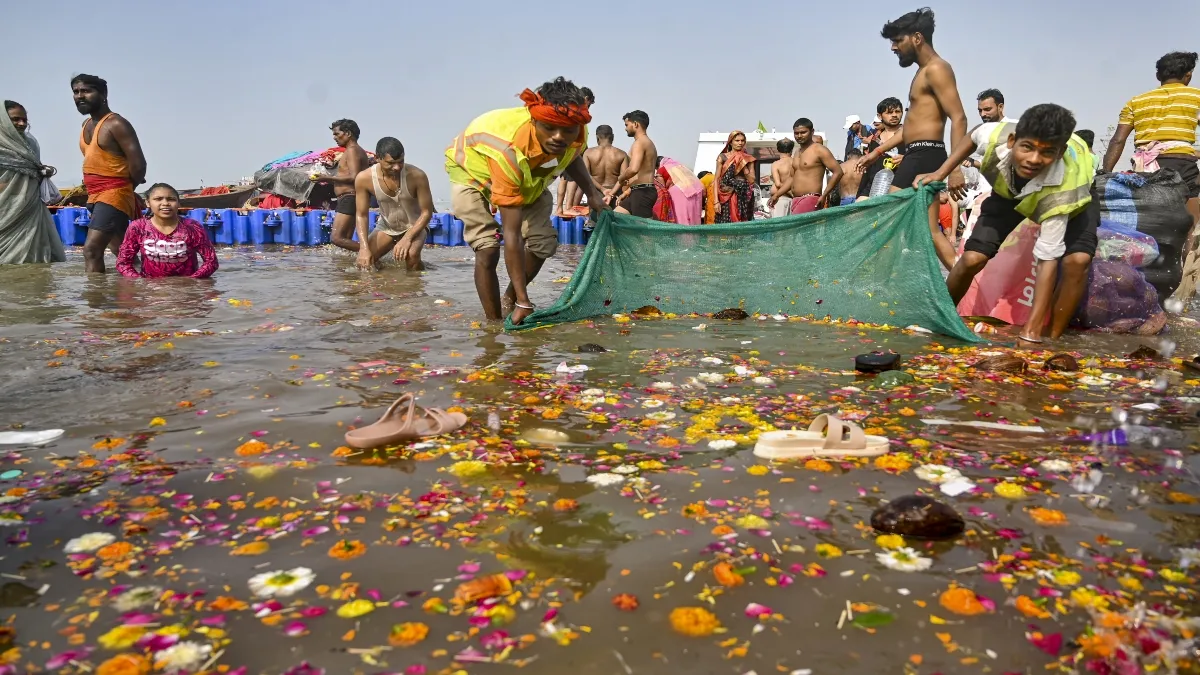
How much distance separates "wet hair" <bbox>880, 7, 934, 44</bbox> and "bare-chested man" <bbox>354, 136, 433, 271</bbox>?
16.0 feet

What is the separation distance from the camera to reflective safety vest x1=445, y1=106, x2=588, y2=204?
16.4ft

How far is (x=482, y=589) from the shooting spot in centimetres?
183

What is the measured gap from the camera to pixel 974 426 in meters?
3.05

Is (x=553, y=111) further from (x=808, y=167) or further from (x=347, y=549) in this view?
(x=808, y=167)

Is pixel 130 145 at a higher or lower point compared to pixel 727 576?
higher

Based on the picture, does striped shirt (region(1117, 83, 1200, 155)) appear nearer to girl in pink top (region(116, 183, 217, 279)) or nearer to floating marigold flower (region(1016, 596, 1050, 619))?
floating marigold flower (region(1016, 596, 1050, 619))

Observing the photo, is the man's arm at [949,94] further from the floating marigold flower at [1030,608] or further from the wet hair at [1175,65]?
A: the floating marigold flower at [1030,608]

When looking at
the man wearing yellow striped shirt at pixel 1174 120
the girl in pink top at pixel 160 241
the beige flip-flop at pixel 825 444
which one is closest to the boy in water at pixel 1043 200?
the man wearing yellow striped shirt at pixel 1174 120

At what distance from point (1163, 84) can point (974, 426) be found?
556cm

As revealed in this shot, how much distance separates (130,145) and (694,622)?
7.68 meters

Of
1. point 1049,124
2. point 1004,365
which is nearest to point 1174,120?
point 1049,124

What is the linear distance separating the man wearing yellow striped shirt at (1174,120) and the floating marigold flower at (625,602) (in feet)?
22.3

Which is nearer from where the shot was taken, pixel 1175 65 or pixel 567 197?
pixel 1175 65

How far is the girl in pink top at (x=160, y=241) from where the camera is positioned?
23.7ft
